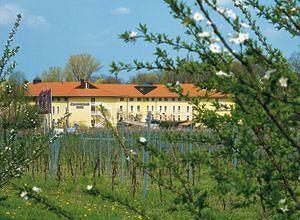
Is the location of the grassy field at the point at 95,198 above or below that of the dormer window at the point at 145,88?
below

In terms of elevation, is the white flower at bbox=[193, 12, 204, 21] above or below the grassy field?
above

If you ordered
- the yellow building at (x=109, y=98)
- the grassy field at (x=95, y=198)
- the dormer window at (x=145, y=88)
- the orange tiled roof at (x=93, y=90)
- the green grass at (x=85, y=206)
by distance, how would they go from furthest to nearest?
1. the dormer window at (x=145, y=88)
2. the orange tiled roof at (x=93, y=90)
3. the yellow building at (x=109, y=98)
4. the green grass at (x=85, y=206)
5. the grassy field at (x=95, y=198)

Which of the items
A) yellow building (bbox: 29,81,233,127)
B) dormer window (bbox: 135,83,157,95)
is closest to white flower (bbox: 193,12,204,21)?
yellow building (bbox: 29,81,233,127)

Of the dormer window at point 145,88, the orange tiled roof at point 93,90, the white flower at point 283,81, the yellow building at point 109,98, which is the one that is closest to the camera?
the white flower at point 283,81

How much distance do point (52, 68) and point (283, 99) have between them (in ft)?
319

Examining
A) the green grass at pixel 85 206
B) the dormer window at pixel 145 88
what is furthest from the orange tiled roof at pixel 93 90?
the green grass at pixel 85 206

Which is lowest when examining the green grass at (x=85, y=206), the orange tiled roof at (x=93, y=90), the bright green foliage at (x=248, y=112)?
the green grass at (x=85, y=206)

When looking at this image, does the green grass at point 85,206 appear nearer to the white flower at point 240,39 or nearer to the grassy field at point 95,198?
the grassy field at point 95,198

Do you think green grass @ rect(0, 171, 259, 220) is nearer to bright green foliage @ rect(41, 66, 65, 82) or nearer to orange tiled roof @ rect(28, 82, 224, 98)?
orange tiled roof @ rect(28, 82, 224, 98)

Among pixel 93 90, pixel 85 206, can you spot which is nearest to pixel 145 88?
pixel 93 90

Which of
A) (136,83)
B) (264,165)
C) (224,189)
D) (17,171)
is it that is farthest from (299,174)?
(136,83)

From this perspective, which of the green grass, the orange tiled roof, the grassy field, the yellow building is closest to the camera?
the grassy field

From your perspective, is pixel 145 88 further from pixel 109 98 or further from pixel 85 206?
pixel 85 206

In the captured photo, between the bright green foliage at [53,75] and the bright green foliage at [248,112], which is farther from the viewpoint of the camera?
the bright green foliage at [53,75]
